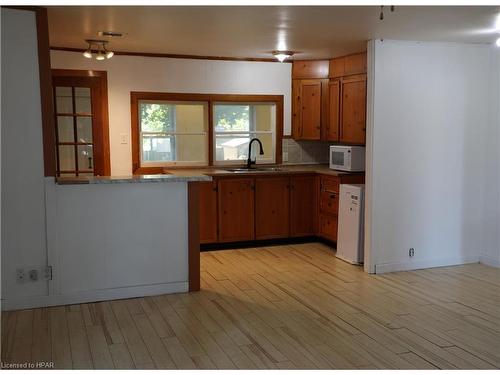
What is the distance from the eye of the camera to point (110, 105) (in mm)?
6316

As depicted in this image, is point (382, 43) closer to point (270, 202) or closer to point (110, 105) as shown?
point (270, 202)

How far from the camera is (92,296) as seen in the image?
14.6 ft

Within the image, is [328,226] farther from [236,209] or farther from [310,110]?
[310,110]

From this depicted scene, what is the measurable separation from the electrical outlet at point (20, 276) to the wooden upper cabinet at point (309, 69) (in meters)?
4.24

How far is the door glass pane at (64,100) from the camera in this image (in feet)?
20.0

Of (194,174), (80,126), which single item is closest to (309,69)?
(194,174)

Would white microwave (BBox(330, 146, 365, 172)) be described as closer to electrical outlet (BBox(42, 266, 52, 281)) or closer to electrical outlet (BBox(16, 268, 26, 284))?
electrical outlet (BBox(42, 266, 52, 281))

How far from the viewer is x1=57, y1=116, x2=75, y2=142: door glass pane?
609cm

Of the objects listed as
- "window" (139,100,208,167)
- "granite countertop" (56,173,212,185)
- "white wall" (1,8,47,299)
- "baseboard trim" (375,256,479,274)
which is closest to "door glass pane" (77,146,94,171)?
"window" (139,100,208,167)

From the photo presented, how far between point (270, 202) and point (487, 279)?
2.53 meters

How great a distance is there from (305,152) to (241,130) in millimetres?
930

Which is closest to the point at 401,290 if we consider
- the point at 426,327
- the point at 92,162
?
the point at 426,327

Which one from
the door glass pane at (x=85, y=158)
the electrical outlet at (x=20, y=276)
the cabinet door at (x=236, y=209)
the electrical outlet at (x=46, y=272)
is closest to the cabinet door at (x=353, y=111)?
the cabinet door at (x=236, y=209)

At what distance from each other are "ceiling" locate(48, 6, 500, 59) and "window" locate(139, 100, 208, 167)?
0.87 meters
